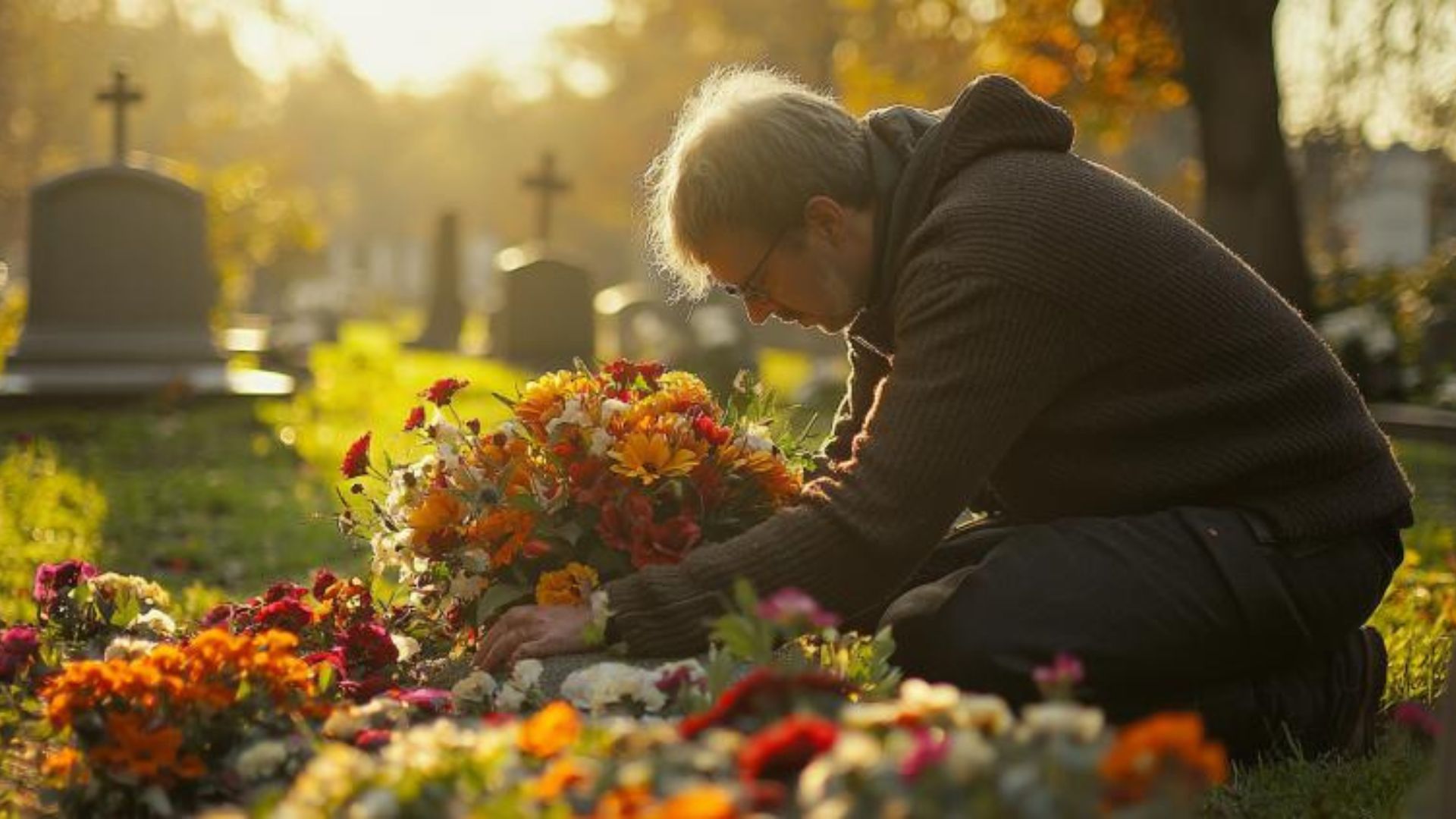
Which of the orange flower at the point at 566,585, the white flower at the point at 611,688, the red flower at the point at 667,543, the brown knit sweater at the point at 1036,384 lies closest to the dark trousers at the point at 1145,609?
the brown knit sweater at the point at 1036,384

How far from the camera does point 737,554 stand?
2777 millimetres

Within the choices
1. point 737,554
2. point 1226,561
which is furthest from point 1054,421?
point 737,554

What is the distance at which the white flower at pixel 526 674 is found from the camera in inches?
105

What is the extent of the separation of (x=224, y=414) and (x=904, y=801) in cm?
1068

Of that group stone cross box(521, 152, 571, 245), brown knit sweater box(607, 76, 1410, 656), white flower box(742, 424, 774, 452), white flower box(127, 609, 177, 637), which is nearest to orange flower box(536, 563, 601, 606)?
brown knit sweater box(607, 76, 1410, 656)

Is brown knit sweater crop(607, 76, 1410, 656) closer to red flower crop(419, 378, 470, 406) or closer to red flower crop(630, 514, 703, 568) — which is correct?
red flower crop(630, 514, 703, 568)

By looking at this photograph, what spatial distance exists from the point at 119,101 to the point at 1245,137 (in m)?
9.45

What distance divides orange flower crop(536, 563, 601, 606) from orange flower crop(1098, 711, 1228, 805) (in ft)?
5.53

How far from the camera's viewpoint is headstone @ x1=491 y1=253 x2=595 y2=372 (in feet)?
57.2

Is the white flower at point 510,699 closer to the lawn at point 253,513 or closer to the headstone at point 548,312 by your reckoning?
the lawn at point 253,513

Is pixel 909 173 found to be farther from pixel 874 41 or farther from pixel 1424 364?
pixel 874 41

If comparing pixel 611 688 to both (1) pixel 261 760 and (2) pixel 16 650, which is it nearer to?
(1) pixel 261 760

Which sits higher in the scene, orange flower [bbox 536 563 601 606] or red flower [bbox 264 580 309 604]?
orange flower [bbox 536 563 601 606]

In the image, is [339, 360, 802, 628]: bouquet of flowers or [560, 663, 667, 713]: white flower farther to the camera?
[339, 360, 802, 628]: bouquet of flowers
